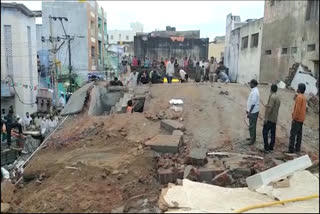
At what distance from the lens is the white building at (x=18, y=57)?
19.6 meters

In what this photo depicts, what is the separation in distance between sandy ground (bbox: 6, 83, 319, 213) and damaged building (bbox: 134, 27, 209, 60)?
19651 millimetres

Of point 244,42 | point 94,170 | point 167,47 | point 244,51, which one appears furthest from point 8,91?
point 167,47

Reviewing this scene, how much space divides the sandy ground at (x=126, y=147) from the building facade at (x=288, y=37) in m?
1.62

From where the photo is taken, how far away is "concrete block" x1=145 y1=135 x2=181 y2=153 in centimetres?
693

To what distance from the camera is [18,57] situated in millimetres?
20547

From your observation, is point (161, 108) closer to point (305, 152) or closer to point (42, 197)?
point (305, 152)

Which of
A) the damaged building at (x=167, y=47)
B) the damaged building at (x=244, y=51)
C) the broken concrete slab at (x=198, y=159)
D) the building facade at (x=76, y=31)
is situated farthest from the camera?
the damaged building at (x=167, y=47)

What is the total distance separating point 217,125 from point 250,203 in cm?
463

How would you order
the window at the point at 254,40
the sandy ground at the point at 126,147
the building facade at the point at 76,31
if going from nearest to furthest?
the sandy ground at the point at 126,147 → the window at the point at 254,40 → the building facade at the point at 76,31

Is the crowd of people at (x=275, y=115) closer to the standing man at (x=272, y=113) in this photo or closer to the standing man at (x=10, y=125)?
the standing man at (x=272, y=113)

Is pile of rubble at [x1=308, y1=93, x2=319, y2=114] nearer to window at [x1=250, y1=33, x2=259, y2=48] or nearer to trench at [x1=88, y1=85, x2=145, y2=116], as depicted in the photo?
trench at [x1=88, y1=85, x2=145, y2=116]

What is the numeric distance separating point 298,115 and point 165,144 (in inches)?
107

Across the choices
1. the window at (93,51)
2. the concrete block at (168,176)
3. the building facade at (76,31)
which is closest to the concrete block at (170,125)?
the concrete block at (168,176)

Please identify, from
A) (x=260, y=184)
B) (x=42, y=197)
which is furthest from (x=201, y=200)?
(x=42, y=197)
